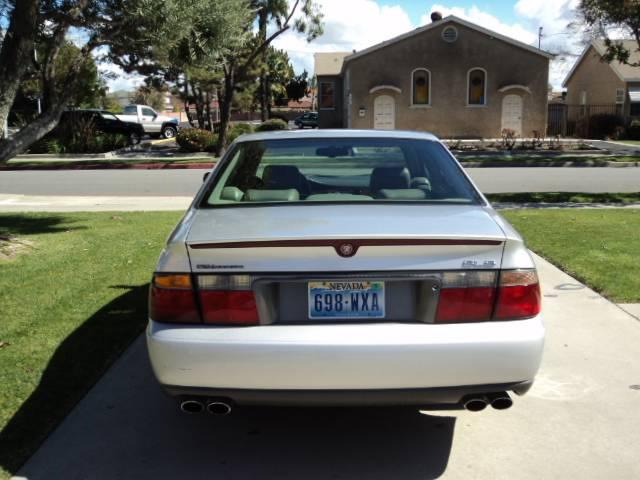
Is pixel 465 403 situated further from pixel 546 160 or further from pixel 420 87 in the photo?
pixel 420 87

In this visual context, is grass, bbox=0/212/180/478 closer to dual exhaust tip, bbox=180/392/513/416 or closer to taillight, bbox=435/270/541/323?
dual exhaust tip, bbox=180/392/513/416

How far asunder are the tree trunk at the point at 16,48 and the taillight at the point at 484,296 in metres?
6.51

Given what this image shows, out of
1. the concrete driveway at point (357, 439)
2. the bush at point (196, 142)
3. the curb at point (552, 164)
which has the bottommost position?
the concrete driveway at point (357, 439)

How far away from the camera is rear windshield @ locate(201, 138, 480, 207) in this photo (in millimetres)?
4250

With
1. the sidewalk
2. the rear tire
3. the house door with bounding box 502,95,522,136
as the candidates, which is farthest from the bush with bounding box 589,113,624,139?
the sidewalk

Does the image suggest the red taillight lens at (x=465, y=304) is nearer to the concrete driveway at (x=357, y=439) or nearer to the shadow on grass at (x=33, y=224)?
the concrete driveway at (x=357, y=439)

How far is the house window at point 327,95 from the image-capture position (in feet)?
148

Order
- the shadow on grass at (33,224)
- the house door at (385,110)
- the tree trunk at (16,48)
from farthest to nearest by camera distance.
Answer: the house door at (385,110)
the shadow on grass at (33,224)
the tree trunk at (16,48)

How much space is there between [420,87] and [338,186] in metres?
33.5

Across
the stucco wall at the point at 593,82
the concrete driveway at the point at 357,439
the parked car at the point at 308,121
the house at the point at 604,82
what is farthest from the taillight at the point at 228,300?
the parked car at the point at 308,121

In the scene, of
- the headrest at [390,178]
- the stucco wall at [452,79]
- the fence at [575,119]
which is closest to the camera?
the headrest at [390,178]

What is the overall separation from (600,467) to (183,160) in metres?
23.3

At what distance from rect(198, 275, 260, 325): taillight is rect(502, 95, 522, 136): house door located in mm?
36105

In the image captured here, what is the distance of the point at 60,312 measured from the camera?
235 inches
